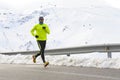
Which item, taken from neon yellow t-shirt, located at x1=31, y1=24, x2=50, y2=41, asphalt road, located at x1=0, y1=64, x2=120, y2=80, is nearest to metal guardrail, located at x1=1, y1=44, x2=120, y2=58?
neon yellow t-shirt, located at x1=31, y1=24, x2=50, y2=41

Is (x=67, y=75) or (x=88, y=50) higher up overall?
(x=67, y=75)

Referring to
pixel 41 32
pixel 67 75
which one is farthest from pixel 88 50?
pixel 67 75

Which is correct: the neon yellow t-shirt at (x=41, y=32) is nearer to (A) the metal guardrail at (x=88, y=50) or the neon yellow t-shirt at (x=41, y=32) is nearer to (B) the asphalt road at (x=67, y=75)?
(A) the metal guardrail at (x=88, y=50)

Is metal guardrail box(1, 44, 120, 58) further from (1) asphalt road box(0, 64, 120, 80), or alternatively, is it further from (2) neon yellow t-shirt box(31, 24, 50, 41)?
(1) asphalt road box(0, 64, 120, 80)

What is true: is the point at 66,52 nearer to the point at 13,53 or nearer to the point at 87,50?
the point at 87,50

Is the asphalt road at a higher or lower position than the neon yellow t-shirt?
lower

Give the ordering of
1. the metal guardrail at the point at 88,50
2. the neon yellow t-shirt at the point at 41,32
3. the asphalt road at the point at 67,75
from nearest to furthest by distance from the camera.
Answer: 1. the asphalt road at the point at 67,75
2. the metal guardrail at the point at 88,50
3. the neon yellow t-shirt at the point at 41,32

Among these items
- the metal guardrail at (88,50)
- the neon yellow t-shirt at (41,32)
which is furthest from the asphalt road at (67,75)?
the neon yellow t-shirt at (41,32)

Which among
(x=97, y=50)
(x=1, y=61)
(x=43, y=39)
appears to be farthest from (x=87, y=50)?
(x=1, y=61)

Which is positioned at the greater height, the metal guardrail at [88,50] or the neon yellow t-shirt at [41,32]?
the neon yellow t-shirt at [41,32]

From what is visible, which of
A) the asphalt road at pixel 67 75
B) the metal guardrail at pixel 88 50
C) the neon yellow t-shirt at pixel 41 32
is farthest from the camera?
the neon yellow t-shirt at pixel 41 32

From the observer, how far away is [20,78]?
34.8 ft

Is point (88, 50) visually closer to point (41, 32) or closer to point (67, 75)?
point (41, 32)

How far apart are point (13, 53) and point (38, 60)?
4.80m
